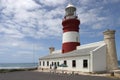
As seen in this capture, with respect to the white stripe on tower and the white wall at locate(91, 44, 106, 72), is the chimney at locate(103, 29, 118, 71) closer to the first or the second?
the white wall at locate(91, 44, 106, 72)

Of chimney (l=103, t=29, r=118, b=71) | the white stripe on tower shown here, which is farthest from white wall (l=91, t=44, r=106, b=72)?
the white stripe on tower

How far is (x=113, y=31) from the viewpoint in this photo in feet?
83.4

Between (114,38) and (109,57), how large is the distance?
256 cm

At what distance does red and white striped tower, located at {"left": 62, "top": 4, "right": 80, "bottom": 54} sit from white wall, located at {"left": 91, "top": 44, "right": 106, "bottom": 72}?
8.98 meters

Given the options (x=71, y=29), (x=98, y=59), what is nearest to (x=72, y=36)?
(x=71, y=29)

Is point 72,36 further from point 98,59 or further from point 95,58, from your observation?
point 95,58

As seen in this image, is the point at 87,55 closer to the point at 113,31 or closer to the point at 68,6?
the point at 113,31

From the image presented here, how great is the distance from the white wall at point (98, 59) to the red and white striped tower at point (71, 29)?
29.5ft

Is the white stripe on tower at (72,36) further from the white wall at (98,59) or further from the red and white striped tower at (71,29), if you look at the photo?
the white wall at (98,59)

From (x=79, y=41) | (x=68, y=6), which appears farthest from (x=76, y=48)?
(x=68, y=6)

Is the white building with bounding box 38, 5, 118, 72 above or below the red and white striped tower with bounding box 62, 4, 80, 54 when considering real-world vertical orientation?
below

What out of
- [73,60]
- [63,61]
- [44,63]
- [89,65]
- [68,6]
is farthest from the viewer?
[44,63]

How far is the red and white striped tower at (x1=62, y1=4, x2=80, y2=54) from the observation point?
1340 inches

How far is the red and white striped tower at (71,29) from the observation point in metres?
34.0
